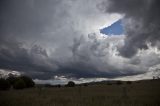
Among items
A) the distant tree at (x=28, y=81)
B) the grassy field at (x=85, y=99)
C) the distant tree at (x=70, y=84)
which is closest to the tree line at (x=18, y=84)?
the distant tree at (x=28, y=81)

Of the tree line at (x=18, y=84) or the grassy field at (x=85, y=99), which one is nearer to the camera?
the grassy field at (x=85, y=99)

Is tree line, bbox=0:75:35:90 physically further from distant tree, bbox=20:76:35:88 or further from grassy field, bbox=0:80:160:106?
grassy field, bbox=0:80:160:106

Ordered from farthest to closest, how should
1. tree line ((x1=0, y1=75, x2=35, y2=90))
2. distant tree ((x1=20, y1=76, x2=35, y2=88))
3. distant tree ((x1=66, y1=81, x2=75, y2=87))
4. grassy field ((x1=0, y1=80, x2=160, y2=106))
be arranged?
1. distant tree ((x1=66, y1=81, x2=75, y2=87))
2. distant tree ((x1=20, y1=76, x2=35, y2=88))
3. tree line ((x1=0, y1=75, x2=35, y2=90))
4. grassy field ((x1=0, y1=80, x2=160, y2=106))

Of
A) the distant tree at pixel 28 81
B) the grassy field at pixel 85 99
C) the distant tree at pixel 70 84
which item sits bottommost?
the grassy field at pixel 85 99

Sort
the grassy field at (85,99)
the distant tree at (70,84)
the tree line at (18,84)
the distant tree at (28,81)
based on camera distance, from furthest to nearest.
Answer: the distant tree at (70,84) → the distant tree at (28,81) → the tree line at (18,84) → the grassy field at (85,99)

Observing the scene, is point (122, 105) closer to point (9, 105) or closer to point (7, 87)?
point (9, 105)

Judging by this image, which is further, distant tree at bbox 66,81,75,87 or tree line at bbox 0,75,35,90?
distant tree at bbox 66,81,75,87

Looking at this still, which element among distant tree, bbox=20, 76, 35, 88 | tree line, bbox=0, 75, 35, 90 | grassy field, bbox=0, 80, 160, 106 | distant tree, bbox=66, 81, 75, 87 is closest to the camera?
grassy field, bbox=0, 80, 160, 106

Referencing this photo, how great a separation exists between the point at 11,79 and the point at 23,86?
26427 millimetres

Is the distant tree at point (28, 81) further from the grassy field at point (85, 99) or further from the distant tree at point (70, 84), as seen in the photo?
the grassy field at point (85, 99)

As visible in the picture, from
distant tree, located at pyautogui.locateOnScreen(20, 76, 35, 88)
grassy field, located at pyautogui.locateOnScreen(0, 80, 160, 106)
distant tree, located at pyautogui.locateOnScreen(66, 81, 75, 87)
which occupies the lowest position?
grassy field, located at pyautogui.locateOnScreen(0, 80, 160, 106)

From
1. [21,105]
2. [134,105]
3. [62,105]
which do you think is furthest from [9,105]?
[134,105]

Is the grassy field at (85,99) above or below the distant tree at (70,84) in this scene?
below

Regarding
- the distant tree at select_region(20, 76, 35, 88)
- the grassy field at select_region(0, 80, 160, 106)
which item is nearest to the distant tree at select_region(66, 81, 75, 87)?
the distant tree at select_region(20, 76, 35, 88)
